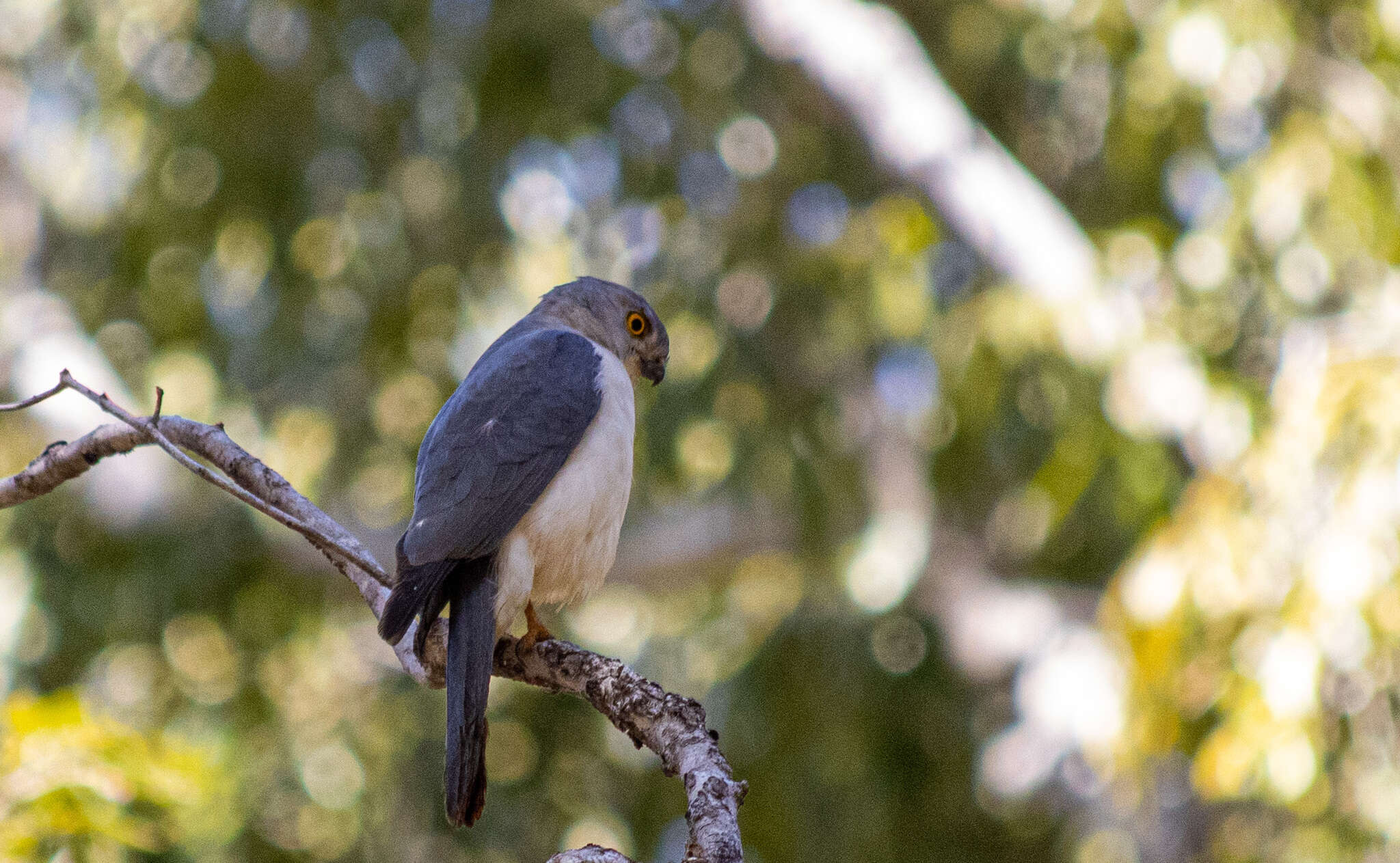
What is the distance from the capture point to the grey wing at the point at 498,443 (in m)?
2.99

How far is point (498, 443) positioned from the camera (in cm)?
326

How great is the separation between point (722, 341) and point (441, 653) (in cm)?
459

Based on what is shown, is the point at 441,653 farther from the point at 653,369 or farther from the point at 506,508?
the point at 653,369

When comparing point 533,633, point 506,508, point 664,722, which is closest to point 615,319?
point 506,508

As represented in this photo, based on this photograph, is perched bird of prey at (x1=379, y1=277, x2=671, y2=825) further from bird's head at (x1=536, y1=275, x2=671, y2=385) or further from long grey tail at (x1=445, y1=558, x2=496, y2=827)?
bird's head at (x1=536, y1=275, x2=671, y2=385)

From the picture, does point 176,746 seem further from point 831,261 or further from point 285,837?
point 831,261

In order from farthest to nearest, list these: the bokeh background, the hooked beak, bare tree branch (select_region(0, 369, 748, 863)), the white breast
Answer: the bokeh background, the hooked beak, the white breast, bare tree branch (select_region(0, 369, 748, 863))

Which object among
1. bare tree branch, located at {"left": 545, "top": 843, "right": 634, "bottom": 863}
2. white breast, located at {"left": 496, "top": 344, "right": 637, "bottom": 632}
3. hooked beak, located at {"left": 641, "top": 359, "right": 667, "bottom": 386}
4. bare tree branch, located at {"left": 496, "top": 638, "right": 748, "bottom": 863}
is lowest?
bare tree branch, located at {"left": 545, "top": 843, "right": 634, "bottom": 863}

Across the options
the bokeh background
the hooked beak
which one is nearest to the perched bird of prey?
the hooked beak

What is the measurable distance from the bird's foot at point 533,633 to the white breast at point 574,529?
43 mm

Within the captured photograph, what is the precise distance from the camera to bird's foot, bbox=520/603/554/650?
2934 mm

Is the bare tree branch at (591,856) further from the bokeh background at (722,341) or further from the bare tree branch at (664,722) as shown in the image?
the bokeh background at (722,341)

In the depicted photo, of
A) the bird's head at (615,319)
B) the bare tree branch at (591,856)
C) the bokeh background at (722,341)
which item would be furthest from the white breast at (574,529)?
the bokeh background at (722,341)

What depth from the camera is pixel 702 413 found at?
727 cm
